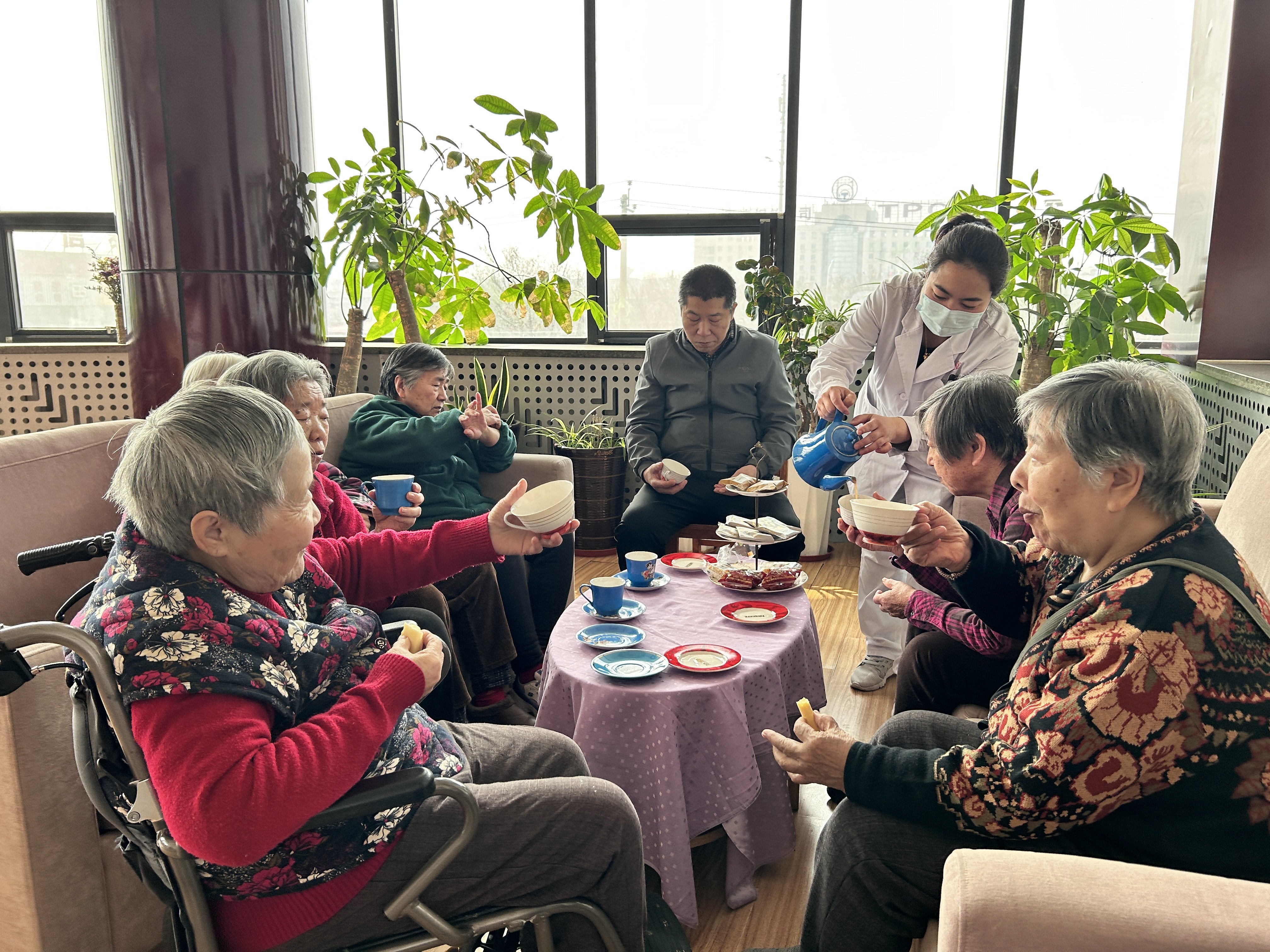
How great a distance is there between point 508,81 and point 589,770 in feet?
14.5

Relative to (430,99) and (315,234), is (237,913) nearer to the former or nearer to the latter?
(315,234)

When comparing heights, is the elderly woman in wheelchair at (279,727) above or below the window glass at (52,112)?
below

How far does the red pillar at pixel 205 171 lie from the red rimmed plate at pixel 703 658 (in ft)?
10.1

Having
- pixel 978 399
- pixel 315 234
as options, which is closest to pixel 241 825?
pixel 978 399

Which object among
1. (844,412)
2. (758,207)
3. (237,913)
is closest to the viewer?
(237,913)

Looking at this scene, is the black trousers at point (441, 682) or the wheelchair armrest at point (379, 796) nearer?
the wheelchair armrest at point (379, 796)

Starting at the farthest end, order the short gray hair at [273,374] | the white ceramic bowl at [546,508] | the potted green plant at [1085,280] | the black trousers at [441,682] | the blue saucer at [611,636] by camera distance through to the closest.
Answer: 1. the potted green plant at [1085,280]
2. the black trousers at [441,682]
3. the short gray hair at [273,374]
4. the blue saucer at [611,636]
5. the white ceramic bowl at [546,508]

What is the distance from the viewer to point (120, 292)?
488 centimetres

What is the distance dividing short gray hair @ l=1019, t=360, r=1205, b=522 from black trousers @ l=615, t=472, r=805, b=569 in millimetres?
1954

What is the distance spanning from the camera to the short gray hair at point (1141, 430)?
1.14 metres

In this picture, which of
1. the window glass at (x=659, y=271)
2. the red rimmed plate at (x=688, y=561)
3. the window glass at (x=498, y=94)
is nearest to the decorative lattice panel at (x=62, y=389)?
the window glass at (x=498, y=94)

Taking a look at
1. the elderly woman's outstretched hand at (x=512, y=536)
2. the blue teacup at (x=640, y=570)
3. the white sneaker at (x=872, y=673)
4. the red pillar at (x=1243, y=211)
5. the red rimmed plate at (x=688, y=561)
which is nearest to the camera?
the elderly woman's outstretched hand at (x=512, y=536)

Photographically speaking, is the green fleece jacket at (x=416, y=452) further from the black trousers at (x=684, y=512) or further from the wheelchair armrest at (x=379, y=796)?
the wheelchair armrest at (x=379, y=796)

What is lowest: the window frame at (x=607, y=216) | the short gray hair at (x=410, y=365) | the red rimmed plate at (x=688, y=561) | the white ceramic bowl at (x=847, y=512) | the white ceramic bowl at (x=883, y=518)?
the red rimmed plate at (x=688, y=561)
